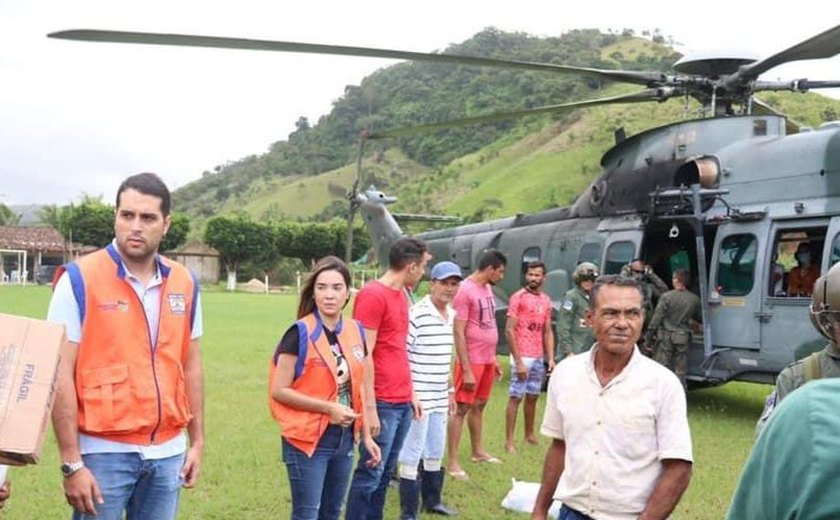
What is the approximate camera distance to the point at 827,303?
2467 mm

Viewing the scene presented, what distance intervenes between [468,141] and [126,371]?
95.7 metres

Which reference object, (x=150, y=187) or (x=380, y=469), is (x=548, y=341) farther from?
(x=150, y=187)

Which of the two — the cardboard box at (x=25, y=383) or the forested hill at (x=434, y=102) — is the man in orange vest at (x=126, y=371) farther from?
the forested hill at (x=434, y=102)

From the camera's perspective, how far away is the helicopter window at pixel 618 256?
912cm

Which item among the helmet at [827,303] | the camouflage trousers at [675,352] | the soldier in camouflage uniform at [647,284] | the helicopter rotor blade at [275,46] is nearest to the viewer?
the helmet at [827,303]

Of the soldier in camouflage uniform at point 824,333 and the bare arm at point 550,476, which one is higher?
the soldier in camouflage uniform at point 824,333

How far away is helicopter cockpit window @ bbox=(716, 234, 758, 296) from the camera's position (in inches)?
314

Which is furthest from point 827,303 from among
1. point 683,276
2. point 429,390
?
point 683,276

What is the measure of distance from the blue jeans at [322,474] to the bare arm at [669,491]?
5.20 ft

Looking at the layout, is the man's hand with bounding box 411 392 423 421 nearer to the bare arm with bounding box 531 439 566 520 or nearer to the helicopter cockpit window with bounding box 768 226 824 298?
the bare arm with bounding box 531 439 566 520

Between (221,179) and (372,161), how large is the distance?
128 feet

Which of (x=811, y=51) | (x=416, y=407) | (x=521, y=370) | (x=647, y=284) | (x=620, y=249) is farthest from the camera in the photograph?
(x=620, y=249)

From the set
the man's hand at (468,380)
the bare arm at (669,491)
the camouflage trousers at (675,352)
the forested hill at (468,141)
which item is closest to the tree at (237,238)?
the forested hill at (468,141)

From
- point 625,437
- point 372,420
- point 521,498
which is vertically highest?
point 625,437
